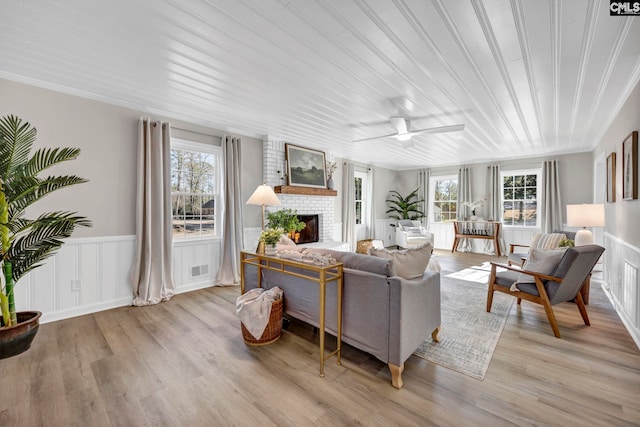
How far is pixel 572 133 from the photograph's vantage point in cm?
470

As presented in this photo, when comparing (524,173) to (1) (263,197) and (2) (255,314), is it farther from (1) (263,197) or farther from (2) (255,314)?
(2) (255,314)

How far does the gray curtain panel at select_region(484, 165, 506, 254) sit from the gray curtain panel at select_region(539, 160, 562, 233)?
0.92 m

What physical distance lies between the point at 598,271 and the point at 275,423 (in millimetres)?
6287

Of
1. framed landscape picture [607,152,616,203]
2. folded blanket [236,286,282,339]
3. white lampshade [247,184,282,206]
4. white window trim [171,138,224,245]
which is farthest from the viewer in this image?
white window trim [171,138,224,245]

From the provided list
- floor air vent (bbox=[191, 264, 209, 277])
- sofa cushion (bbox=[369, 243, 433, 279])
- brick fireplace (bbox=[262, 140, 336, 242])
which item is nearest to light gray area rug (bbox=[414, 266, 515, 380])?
sofa cushion (bbox=[369, 243, 433, 279])

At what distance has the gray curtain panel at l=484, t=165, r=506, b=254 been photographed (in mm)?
7043

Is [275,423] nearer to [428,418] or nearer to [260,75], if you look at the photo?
[428,418]

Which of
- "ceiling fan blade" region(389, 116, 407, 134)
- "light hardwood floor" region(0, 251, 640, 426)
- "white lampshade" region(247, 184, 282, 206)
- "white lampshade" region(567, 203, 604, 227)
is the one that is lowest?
"light hardwood floor" region(0, 251, 640, 426)

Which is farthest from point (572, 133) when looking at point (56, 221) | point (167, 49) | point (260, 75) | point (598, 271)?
point (56, 221)

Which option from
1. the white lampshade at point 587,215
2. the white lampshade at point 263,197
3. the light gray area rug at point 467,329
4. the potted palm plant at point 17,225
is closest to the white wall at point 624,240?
the white lampshade at point 587,215

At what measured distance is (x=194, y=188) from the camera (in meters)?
4.24

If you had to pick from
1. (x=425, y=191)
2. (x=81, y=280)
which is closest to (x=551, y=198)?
(x=425, y=191)

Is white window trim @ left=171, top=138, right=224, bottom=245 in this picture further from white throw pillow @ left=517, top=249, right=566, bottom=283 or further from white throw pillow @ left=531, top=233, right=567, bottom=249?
white throw pillow @ left=531, top=233, right=567, bottom=249

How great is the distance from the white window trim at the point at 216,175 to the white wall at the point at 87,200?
0.43 m
